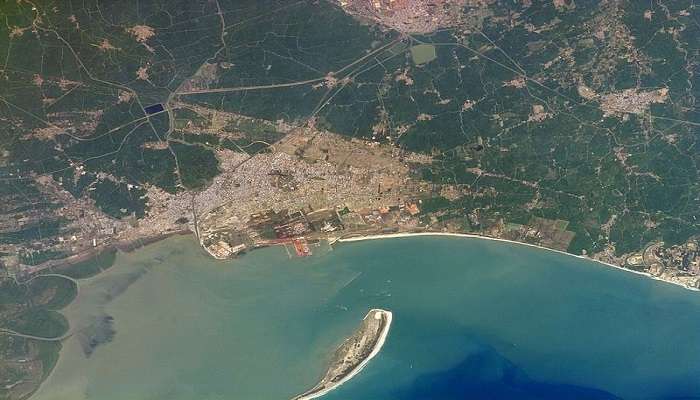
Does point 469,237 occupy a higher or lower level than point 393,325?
higher

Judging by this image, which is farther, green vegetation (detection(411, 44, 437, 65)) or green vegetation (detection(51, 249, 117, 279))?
green vegetation (detection(411, 44, 437, 65))

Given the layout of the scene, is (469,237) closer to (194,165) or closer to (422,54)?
(422,54)

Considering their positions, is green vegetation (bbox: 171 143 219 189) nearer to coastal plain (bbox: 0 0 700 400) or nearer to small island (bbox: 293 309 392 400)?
coastal plain (bbox: 0 0 700 400)

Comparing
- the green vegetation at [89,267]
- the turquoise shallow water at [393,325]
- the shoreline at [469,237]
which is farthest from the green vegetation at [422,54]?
the green vegetation at [89,267]

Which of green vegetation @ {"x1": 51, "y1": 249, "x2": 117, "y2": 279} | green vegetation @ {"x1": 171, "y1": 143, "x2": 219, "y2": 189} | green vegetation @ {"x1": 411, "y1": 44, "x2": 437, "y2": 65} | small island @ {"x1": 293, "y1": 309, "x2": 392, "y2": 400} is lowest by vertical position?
small island @ {"x1": 293, "y1": 309, "x2": 392, "y2": 400}

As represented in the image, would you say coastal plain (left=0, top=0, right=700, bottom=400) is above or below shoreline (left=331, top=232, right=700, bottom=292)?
above

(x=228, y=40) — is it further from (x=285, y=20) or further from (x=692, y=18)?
(x=692, y=18)

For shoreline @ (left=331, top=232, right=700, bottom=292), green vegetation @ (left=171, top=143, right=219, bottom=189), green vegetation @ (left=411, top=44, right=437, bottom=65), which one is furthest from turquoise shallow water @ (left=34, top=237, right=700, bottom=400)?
green vegetation @ (left=411, top=44, right=437, bottom=65)

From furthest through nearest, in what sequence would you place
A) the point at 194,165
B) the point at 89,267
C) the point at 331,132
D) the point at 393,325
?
1. the point at 393,325
2. the point at 331,132
3. the point at 194,165
4. the point at 89,267

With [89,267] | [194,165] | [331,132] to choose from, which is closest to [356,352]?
[331,132]
